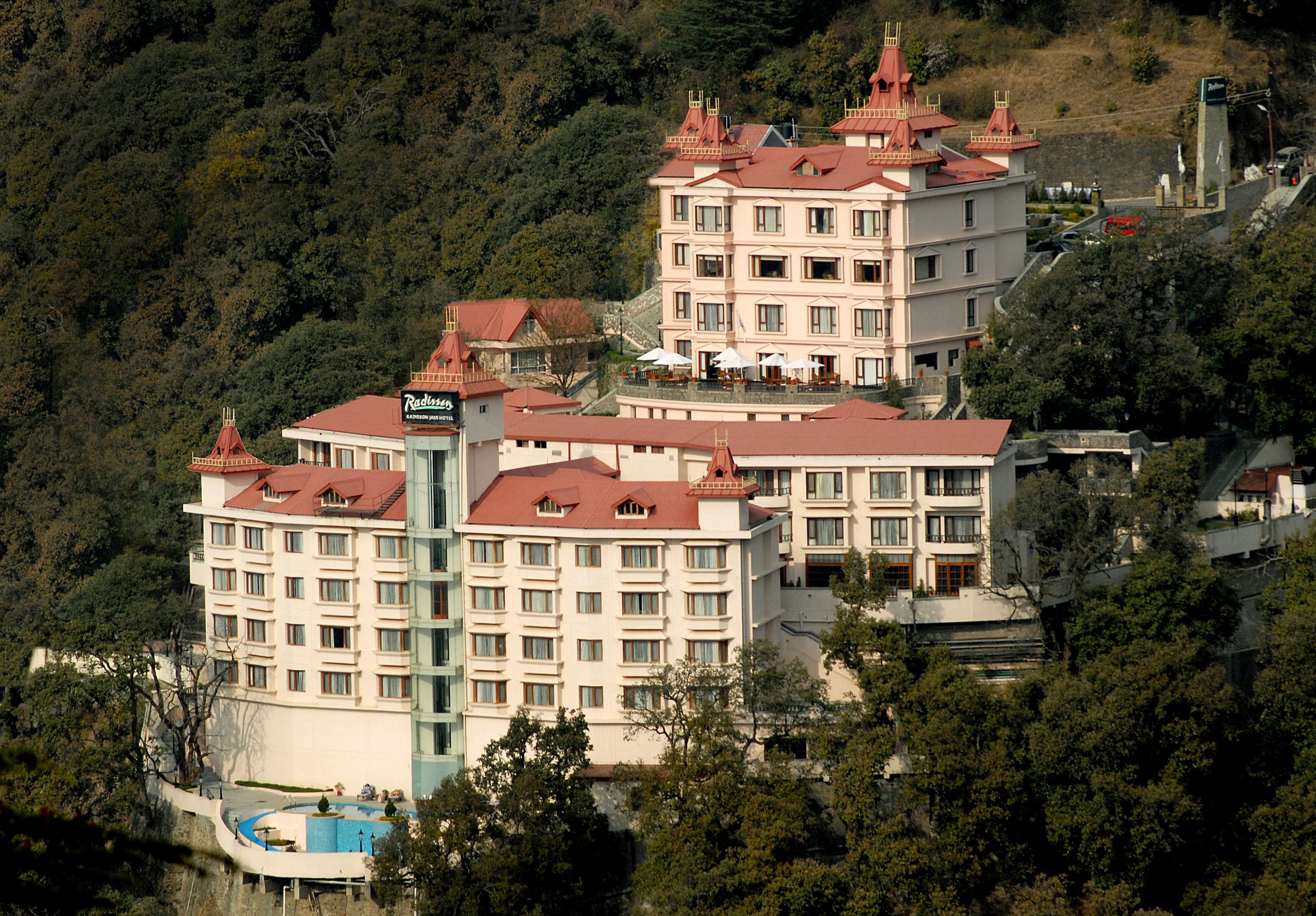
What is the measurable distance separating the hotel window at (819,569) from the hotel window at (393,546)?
13.1 m

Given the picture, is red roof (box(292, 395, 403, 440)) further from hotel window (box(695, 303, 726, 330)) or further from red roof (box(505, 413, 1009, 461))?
hotel window (box(695, 303, 726, 330))

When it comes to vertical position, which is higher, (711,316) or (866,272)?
(866,272)

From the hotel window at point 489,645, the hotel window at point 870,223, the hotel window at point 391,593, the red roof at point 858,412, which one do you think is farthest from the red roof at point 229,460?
the hotel window at point 870,223

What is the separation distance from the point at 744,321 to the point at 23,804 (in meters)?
33.1

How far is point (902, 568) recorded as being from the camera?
7094cm

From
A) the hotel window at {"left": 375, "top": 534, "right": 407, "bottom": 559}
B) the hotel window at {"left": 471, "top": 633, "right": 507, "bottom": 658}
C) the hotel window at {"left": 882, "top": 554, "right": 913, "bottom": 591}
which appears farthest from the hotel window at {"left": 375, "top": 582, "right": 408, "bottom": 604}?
the hotel window at {"left": 882, "top": 554, "right": 913, "bottom": 591}

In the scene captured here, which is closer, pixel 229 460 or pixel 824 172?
pixel 229 460

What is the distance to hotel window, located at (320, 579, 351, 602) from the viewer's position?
230 ft

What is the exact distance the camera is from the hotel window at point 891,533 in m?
70.8

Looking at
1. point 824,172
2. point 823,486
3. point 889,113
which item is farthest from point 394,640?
point 889,113

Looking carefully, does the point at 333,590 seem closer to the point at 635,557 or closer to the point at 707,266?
the point at 635,557

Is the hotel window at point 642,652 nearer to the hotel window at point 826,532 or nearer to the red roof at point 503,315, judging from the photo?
the hotel window at point 826,532

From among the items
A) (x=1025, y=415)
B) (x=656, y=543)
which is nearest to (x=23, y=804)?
(x=656, y=543)

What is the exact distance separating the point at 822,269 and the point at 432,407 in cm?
2179
